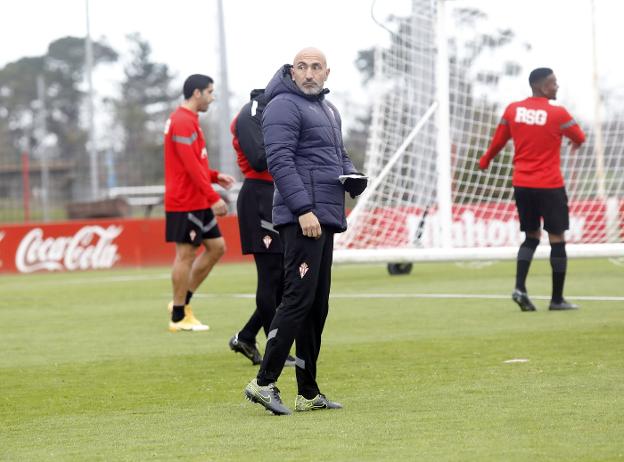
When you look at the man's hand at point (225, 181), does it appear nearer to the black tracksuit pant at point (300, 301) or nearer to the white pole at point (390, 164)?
the white pole at point (390, 164)

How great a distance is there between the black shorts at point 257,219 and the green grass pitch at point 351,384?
0.80 m

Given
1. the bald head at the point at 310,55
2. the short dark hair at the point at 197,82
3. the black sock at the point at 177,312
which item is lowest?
the black sock at the point at 177,312

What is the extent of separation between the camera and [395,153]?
46.1 ft

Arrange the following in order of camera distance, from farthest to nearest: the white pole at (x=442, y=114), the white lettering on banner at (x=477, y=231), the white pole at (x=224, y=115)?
the white pole at (x=224, y=115) < the white lettering on banner at (x=477, y=231) < the white pole at (x=442, y=114)

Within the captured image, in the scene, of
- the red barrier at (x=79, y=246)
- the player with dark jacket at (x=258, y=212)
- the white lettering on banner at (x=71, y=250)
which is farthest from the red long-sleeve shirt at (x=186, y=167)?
the white lettering on banner at (x=71, y=250)

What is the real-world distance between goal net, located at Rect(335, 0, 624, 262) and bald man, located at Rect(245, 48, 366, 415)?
6.57 meters

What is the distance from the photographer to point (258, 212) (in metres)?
7.99

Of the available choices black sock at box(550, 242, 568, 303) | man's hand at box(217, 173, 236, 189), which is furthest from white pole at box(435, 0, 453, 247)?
man's hand at box(217, 173, 236, 189)

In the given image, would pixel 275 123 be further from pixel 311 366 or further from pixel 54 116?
pixel 54 116

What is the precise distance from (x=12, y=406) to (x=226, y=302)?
6675 mm

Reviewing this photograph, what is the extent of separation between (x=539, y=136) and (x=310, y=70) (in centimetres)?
520

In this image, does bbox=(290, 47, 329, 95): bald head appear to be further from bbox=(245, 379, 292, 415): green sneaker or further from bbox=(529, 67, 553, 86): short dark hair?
bbox=(529, 67, 553, 86): short dark hair

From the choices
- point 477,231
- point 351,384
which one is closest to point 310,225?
point 351,384

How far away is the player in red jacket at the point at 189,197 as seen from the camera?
33.0 feet
